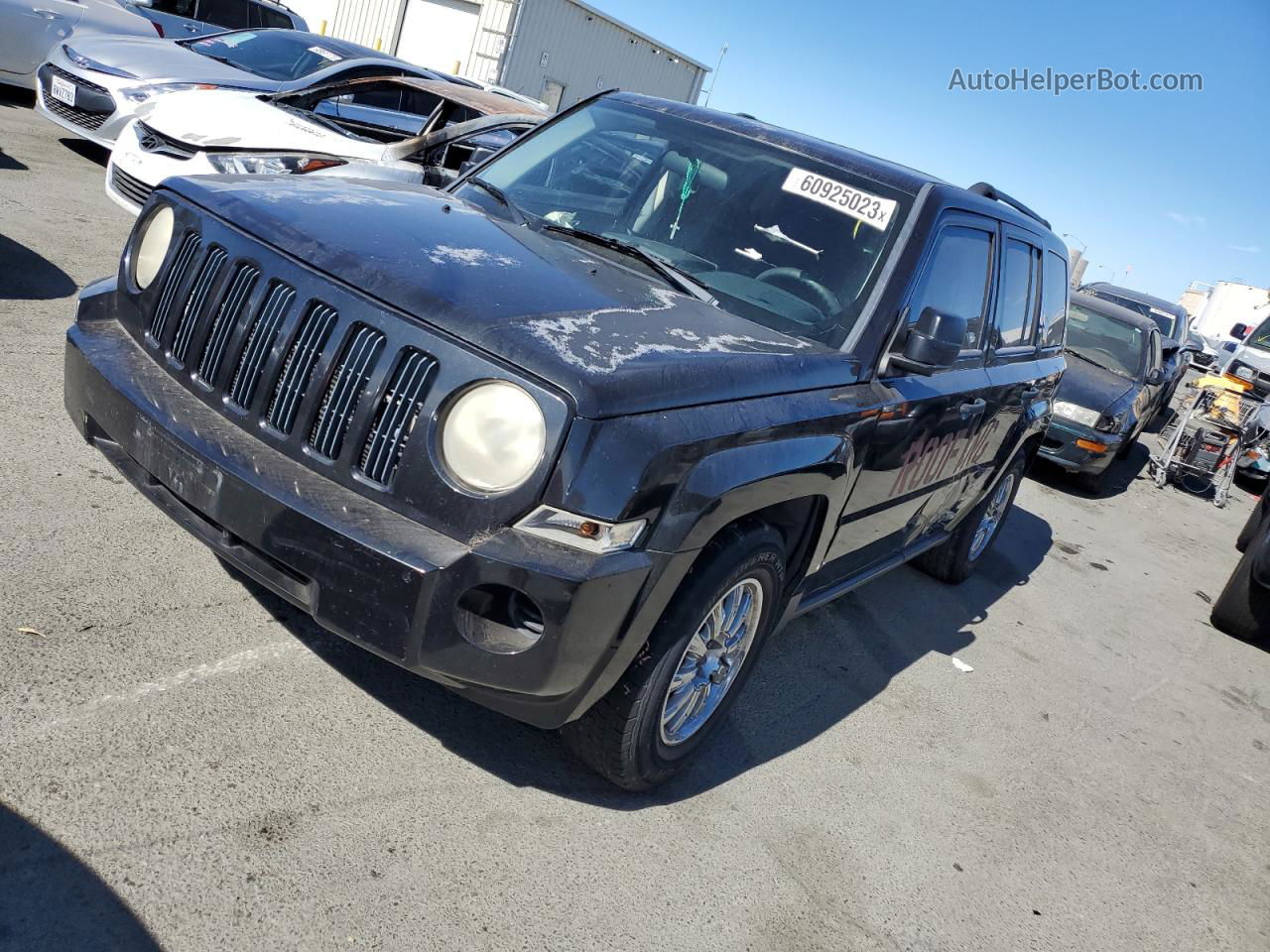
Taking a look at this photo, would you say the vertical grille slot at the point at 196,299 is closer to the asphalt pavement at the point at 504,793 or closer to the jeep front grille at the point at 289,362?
the jeep front grille at the point at 289,362

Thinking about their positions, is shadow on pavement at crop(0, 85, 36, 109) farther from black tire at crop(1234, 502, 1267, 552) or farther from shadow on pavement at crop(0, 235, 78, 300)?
black tire at crop(1234, 502, 1267, 552)

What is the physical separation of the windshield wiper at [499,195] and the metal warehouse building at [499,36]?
2430 cm

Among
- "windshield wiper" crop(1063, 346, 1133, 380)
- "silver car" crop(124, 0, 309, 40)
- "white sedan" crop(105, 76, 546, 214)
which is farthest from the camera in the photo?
"silver car" crop(124, 0, 309, 40)

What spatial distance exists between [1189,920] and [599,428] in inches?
112

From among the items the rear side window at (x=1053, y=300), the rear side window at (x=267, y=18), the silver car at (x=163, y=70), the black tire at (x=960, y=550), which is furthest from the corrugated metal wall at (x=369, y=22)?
the black tire at (x=960, y=550)

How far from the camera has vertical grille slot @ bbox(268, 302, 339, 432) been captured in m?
2.68

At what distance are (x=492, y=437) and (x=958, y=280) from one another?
238 cm

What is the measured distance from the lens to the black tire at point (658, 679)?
111 inches

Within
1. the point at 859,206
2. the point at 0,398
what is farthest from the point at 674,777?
the point at 0,398

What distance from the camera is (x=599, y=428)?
244 centimetres

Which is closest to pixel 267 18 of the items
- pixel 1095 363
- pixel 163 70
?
pixel 163 70

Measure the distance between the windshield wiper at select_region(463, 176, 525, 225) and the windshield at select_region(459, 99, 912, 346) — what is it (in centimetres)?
3

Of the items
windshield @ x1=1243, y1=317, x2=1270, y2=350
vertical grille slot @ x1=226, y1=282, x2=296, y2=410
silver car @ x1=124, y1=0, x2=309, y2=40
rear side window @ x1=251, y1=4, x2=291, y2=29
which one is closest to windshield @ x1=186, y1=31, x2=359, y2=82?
silver car @ x1=124, y1=0, x2=309, y2=40

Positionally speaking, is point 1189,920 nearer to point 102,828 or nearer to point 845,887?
point 845,887
